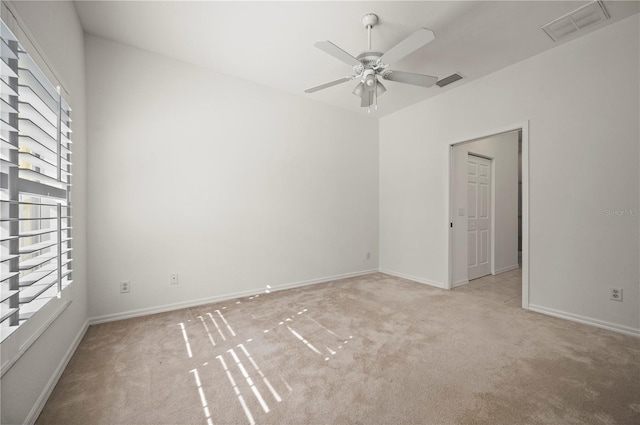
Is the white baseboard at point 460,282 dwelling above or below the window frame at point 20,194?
below

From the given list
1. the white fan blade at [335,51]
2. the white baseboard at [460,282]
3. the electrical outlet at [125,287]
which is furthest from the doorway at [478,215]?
the electrical outlet at [125,287]

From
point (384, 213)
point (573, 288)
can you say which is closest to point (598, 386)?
point (573, 288)

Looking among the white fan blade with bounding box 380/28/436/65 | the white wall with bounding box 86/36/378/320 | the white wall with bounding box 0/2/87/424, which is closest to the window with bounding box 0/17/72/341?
the white wall with bounding box 0/2/87/424

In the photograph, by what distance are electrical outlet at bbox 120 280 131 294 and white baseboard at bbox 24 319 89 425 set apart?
1.49 feet

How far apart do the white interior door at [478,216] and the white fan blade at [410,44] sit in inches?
110

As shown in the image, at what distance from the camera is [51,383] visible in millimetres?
1585

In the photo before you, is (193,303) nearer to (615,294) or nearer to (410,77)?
(410,77)

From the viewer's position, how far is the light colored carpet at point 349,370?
1.44 metres

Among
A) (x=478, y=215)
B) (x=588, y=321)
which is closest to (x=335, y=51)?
(x=588, y=321)

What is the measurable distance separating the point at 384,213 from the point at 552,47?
9.38ft

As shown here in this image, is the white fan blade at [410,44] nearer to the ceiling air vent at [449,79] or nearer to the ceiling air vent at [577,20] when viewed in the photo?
the ceiling air vent at [577,20]

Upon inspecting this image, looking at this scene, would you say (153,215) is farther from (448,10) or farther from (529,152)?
(529,152)

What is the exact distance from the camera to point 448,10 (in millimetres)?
2199

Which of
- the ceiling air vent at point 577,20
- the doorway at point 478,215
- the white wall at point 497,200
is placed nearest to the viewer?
the ceiling air vent at point 577,20
